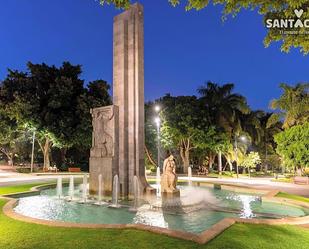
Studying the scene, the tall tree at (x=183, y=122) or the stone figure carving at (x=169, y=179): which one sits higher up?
the tall tree at (x=183, y=122)

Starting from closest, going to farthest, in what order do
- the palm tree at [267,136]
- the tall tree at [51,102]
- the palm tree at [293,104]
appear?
1. the palm tree at [293,104]
2. the tall tree at [51,102]
3. the palm tree at [267,136]

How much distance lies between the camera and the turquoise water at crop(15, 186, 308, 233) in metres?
9.71

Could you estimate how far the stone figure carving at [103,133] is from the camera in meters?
14.7

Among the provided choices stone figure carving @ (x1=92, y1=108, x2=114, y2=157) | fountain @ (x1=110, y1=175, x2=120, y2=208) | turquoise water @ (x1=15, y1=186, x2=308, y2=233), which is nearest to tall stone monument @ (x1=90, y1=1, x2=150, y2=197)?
stone figure carving @ (x1=92, y1=108, x2=114, y2=157)

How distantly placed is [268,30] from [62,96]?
32.1 meters

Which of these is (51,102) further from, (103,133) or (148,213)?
(148,213)

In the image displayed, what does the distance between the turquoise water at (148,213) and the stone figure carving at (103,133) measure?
2.84m

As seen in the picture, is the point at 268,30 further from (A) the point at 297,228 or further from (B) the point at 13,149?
(B) the point at 13,149

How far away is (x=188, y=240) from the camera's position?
691 cm

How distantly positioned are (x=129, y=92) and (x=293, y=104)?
87.6 ft

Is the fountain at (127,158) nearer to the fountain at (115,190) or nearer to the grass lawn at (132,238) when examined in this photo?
the fountain at (115,190)

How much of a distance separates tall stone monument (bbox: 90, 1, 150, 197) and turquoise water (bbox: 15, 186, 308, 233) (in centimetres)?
231
